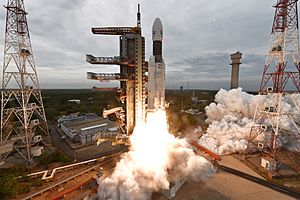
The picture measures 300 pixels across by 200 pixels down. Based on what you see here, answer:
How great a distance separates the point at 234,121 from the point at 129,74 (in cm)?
2148

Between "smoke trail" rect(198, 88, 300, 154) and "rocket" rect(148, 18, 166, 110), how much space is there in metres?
13.9

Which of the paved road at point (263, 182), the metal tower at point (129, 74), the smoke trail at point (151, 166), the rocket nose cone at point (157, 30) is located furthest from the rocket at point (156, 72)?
the paved road at point (263, 182)

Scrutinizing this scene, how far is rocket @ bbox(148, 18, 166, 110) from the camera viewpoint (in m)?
16.8

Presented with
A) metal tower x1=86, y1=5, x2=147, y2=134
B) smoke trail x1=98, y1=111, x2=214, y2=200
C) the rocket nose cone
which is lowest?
smoke trail x1=98, y1=111, x2=214, y2=200

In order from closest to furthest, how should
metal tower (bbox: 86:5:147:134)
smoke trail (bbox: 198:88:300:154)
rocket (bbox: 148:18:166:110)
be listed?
rocket (bbox: 148:18:166:110) → metal tower (bbox: 86:5:147:134) → smoke trail (bbox: 198:88:300:154)

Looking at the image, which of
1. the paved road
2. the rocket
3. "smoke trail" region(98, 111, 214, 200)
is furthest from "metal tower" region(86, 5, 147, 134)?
the paved road

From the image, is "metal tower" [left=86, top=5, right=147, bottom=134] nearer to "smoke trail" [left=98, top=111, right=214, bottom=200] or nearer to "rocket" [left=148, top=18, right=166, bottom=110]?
"rocket" [left=148, top=18, right=166, bottom=110]

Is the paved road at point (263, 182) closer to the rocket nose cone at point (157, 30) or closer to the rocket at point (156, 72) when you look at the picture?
the rocket at point (156, 72)

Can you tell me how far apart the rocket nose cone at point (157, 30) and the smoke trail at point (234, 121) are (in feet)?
53.1

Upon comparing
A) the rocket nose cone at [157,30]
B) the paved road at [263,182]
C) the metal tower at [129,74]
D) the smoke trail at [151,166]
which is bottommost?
the paved road at [263,182]

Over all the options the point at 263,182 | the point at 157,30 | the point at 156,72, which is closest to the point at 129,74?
the point at 156,72

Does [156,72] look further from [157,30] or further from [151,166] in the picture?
[151,166]

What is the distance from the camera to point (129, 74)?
18344 millimetres

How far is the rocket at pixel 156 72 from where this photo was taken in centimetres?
1683
